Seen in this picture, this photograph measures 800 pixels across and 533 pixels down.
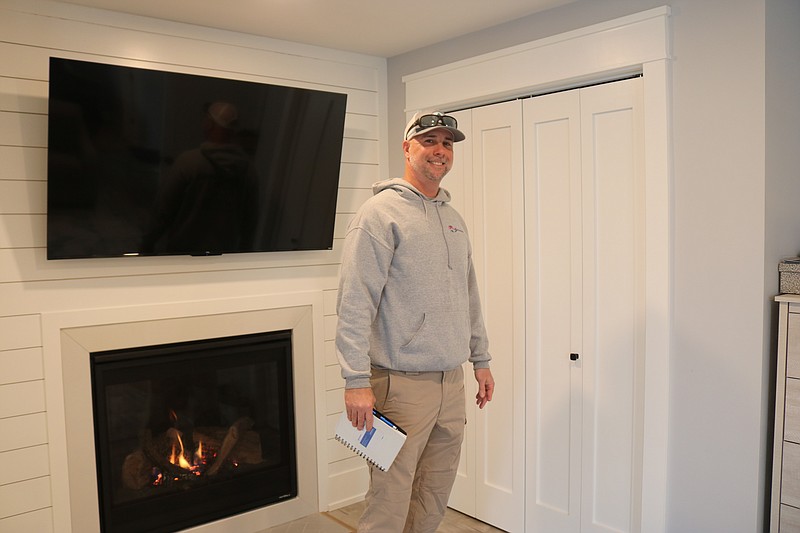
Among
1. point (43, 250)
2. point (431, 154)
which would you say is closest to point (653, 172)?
point (431, 154)

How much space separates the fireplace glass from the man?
1.15 m

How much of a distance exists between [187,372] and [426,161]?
1544 millimetres

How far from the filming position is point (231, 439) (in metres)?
3.21

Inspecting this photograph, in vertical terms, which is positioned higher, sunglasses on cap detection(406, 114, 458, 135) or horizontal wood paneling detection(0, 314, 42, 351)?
sunglasses on cap detection(406, 114, 458, 135)

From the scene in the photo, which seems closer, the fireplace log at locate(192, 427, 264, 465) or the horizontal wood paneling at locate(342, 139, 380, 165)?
the fireplace log at locate(192, 427, 264, 465)

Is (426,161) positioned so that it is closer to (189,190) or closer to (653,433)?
(189,190)

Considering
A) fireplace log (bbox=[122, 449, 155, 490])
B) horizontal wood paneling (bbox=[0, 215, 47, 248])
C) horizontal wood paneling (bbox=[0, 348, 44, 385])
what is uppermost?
horizontal wood paneling (bbox=[0, 215, 47, 248])

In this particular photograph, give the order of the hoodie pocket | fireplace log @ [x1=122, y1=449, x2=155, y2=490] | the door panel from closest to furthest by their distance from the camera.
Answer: the hoodie pocket, fireplace log @ [x1=122, y1=449, x2=155, y2=490], the door panel

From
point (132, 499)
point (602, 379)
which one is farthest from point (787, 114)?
point (132, 499)

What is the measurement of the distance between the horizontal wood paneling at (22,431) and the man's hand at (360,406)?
136 cm

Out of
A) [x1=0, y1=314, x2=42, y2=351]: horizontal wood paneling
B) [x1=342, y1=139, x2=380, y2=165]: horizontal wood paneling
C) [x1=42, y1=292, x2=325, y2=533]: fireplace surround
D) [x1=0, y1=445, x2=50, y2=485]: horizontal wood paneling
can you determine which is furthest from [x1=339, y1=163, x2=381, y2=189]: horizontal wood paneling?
[x1=0, y1=445, x2=50, y2=485]: horizontal wood paneling

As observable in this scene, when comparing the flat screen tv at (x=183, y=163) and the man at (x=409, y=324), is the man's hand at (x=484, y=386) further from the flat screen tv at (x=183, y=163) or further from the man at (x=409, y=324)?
the flat screen tv at (x=183, y=163)

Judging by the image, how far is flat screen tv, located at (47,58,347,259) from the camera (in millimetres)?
2502

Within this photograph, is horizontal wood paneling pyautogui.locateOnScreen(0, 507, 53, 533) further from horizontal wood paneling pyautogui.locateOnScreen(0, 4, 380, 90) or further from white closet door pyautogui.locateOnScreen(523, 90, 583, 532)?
white closet door pyautogui.locateOnScreen(523, 90, 583, 532)
